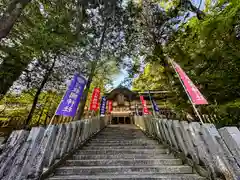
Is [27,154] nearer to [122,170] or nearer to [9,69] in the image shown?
[122,170]

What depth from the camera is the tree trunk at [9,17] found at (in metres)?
3.87

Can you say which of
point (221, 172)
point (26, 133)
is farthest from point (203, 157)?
point (26, 133)

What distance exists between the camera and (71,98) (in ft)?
11.2

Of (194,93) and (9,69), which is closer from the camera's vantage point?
(194,93)

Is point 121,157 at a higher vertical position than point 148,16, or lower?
lower

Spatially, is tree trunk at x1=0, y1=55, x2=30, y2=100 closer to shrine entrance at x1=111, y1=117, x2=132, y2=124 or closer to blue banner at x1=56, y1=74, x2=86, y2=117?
blue banner at x1=56, y1=74, x2=86, y2=117

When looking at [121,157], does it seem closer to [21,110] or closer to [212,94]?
[212,94]

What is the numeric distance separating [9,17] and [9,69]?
7.60ft

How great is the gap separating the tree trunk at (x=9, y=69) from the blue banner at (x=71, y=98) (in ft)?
11.3

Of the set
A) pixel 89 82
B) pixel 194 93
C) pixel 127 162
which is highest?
pixel 89 82

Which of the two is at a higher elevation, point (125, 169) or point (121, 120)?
point (121, 120)

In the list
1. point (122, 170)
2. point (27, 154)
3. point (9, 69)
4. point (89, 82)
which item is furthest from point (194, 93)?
point (9, 69)

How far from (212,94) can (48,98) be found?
8.64m

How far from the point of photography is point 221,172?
179cm
